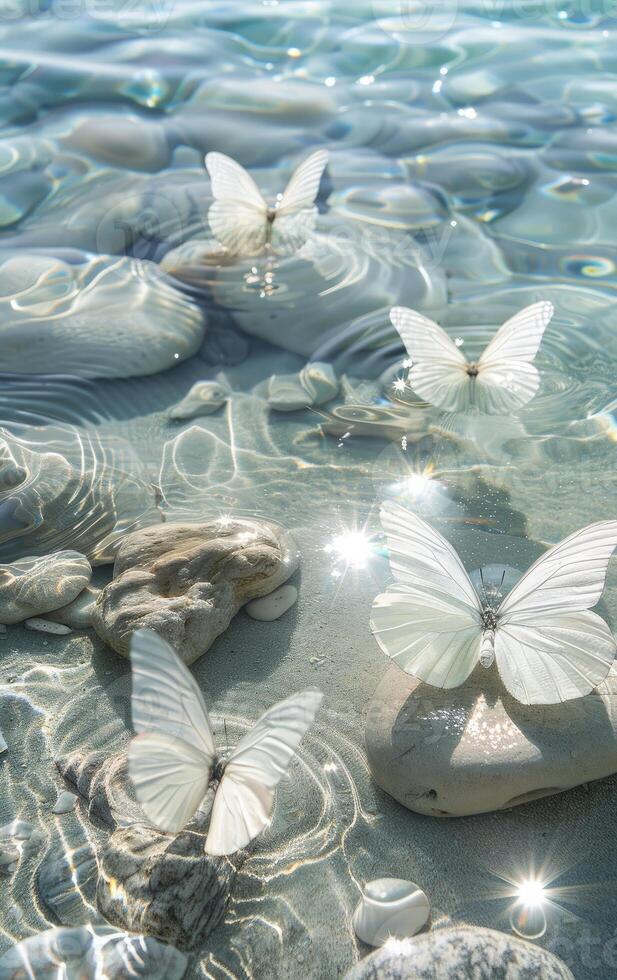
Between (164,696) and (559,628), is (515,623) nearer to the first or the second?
(559,628)

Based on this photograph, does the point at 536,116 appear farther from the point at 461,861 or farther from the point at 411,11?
the point at 461,861

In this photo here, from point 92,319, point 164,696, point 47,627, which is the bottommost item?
point 47,627

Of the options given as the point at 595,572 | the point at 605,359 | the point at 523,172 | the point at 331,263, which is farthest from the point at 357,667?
the point at 523,172

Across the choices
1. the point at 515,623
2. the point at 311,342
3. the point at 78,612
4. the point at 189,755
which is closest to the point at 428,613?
the point at 515,623

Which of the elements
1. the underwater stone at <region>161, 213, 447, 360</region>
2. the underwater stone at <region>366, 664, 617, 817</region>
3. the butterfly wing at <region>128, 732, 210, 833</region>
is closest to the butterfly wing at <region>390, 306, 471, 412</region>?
the underwater stone at <region>161, 213, 447, 360</region>

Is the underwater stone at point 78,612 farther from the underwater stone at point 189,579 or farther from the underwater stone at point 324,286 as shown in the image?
the underwater stone at point 324,286

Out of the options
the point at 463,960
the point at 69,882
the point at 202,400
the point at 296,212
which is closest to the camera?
the point at 463,960

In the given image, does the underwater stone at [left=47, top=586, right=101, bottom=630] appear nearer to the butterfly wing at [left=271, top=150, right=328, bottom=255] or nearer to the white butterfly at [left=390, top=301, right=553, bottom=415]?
the white butterfly at [left=390, top=301, right=553, bottom=415]
